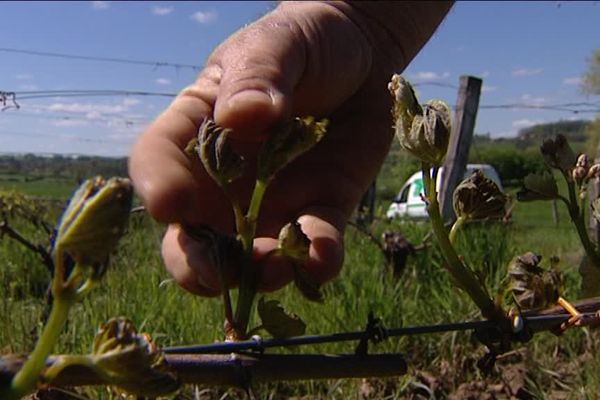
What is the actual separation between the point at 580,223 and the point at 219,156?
324 mm

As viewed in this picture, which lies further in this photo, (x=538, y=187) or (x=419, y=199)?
(x=419, y=199)

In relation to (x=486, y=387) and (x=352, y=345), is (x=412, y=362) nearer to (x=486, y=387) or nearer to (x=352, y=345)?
(x=352, y=345)

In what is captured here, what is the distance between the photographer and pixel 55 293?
0.34 m

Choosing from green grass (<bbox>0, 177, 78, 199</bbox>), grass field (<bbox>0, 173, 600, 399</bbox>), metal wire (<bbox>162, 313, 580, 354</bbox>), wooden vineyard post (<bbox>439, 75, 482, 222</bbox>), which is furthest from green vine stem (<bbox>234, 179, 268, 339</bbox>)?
wooden vineyard post (<bbox>439, 75, 482, 222</bbox>)

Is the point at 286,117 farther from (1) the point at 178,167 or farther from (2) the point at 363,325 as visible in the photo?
(2) the point at 363,325

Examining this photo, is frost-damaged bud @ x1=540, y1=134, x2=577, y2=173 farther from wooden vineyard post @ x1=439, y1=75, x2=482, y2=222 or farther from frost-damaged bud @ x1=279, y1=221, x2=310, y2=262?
wooden vineyard post @ x1=439, y1=75, x2=482, y2=222

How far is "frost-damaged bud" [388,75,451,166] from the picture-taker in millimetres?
516

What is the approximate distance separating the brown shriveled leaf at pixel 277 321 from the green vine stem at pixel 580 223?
26 cm

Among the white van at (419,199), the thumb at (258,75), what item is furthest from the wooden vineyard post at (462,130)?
the thumb at (258,75)

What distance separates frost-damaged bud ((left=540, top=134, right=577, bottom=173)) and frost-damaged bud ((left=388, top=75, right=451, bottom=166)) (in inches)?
7.6

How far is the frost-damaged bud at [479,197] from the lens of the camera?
589mm

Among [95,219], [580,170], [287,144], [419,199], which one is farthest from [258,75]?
[419,199]

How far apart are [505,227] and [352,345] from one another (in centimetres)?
136

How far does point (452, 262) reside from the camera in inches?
22.1
